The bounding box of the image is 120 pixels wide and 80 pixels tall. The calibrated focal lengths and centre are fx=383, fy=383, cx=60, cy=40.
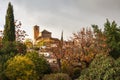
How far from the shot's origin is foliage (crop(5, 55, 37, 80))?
118ft

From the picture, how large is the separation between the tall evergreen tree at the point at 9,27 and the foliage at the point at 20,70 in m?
9.50

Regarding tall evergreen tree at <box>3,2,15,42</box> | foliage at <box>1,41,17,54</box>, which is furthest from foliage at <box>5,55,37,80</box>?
tall evergreen tree at <box>3,2,15,42</box>

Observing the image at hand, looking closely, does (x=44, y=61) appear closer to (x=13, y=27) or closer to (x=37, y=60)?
(x=37, y=60)

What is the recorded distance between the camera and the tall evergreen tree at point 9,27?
4584 centimetres

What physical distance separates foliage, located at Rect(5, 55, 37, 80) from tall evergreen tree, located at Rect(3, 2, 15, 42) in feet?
31.2

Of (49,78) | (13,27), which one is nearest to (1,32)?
(13,27)

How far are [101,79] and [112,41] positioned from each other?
1530 centimetres

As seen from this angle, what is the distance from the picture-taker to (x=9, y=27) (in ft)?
154

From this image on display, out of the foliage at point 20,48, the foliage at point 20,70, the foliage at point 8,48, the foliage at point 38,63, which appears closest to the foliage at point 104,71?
the foliage at point 20,70

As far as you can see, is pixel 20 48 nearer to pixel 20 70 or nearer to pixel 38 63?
pixel 38 63

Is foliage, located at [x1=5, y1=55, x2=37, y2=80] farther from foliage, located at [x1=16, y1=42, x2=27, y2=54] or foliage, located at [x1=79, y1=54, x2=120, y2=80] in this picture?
foliage, located at [x1=79, y1=54, x2=120, y2=80]

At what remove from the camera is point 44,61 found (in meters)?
39.9

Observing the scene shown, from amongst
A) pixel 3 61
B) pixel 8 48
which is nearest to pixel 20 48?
pixel 8 48

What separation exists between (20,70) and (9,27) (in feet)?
38.8
